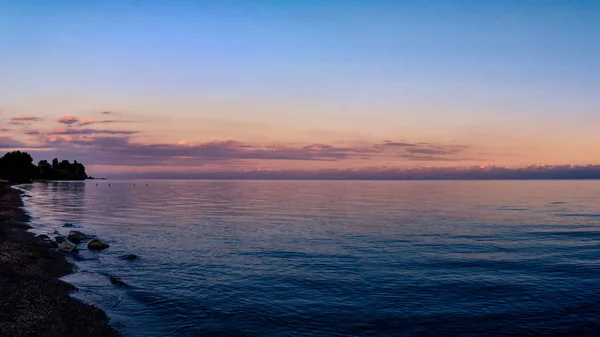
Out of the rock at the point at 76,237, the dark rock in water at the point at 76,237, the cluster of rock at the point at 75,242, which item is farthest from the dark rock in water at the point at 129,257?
the rock at the point at 76,237

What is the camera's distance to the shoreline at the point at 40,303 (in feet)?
53.7

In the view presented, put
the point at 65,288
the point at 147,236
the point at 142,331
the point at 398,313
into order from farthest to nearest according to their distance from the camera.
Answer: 1. the point at 147,236
2. the point at 65,288
3. the point at 398,313
4. the point at 142,331

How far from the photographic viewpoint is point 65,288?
23484mm

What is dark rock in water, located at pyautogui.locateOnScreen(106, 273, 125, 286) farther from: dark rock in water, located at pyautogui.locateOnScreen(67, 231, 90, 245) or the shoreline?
dark rock in water, located at pyautogui.locateOnScreen(67, 231, 90, 245)

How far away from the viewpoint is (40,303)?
19.2 metres

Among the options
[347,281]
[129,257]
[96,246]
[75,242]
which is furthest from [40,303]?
[75,242]

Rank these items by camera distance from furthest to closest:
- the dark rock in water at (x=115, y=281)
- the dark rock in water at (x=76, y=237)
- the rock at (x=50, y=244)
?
the dark rock in water at (x=76, y=237), the rock at (x=50, y=244), the dark rock in water at (x=115, y=281)

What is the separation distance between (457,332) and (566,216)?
5995cm

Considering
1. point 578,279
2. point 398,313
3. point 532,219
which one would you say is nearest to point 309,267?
point 398,313

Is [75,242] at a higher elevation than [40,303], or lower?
lower

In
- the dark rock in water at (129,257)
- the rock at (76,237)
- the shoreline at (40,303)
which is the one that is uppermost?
the shoreline at (40,303)

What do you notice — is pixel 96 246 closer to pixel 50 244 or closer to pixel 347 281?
pixel 50 244

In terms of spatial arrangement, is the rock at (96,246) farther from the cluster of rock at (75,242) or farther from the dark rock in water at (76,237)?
the dark rock in water at (76,237)

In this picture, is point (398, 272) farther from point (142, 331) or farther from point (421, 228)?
point (421, 228)
